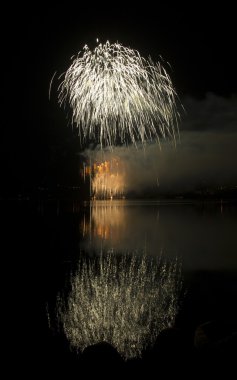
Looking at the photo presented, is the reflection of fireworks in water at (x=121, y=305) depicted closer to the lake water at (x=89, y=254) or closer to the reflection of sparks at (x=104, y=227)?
the lake water at (x=89, y=254)

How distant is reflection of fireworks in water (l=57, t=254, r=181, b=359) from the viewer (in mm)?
8766

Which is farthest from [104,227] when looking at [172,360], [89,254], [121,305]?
[172,360]

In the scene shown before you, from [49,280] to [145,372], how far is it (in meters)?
9.97

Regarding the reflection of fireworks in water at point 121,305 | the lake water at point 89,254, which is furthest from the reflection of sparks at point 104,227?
the reflection of fireworks in water at point 121,305

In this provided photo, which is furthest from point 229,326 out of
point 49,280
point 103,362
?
point 49,280

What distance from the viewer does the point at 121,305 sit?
37.1ft

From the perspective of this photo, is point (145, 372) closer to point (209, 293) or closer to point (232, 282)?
point (209, 293)

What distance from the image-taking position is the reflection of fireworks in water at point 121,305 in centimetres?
877

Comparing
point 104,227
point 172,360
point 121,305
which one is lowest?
point 104,227

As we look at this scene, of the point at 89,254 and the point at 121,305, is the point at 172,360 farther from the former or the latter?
the point at 89,254

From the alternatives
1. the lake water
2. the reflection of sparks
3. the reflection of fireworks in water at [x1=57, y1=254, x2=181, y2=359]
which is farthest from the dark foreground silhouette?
the reflection of sparks

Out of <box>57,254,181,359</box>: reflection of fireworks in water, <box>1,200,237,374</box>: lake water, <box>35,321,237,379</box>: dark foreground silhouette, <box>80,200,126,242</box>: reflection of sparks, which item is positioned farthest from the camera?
<box>80,200,126,242</box>: reflection of sparks

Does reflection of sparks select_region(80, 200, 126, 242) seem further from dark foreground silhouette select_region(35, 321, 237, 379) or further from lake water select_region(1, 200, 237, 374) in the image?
dark foreground silhouette select_region(35, 321, 237, 379)

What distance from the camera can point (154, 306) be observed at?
1122 centimetres
